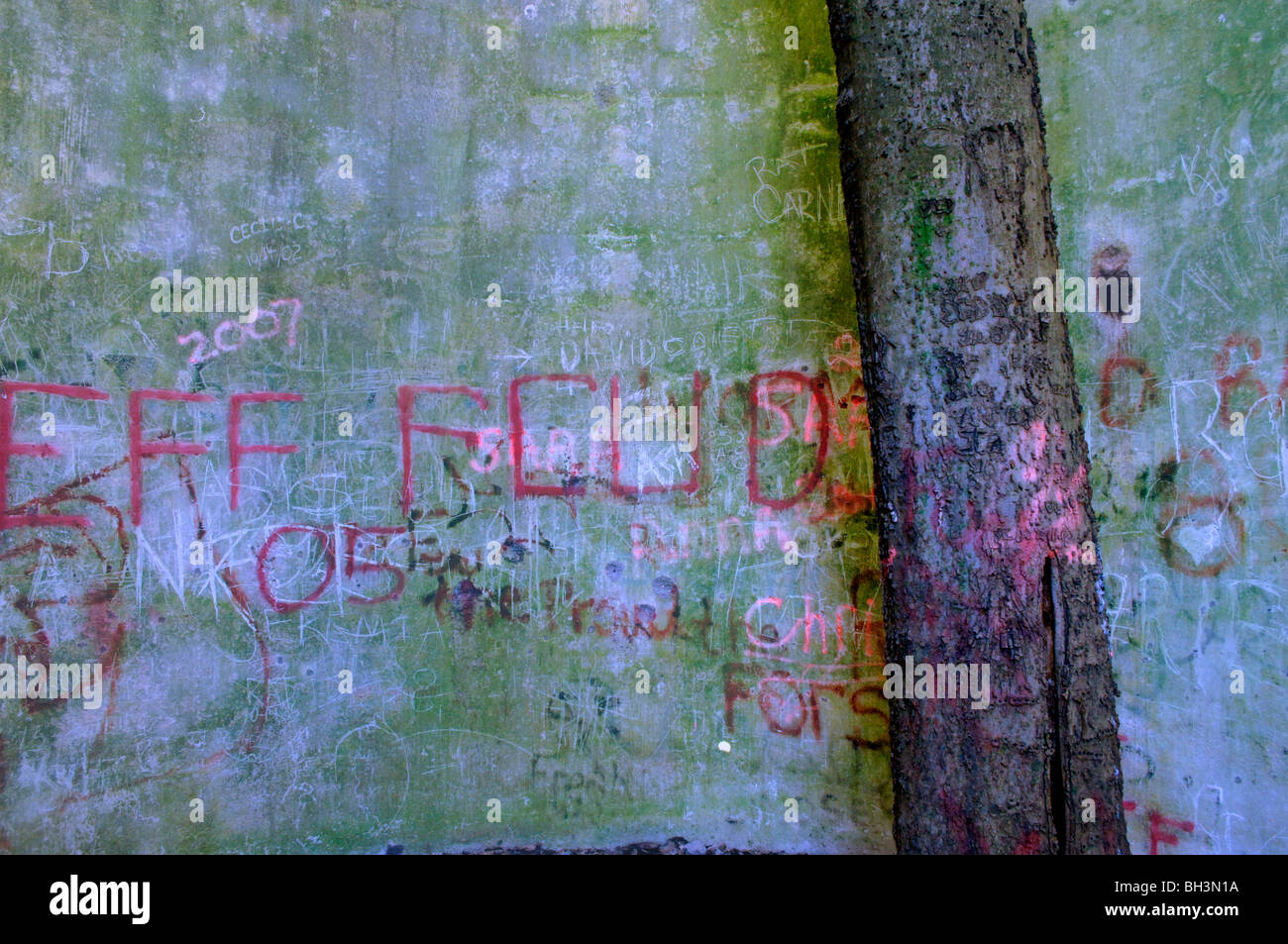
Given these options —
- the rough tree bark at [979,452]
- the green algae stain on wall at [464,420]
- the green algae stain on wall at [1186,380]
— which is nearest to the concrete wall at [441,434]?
the green algae stain on wall at [464,420]

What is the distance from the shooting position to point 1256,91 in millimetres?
3006

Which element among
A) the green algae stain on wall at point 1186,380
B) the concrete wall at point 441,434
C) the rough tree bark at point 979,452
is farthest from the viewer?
the concrete wall at point 441,434

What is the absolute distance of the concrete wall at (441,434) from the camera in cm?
345

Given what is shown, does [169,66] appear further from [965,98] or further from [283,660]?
[965,98]

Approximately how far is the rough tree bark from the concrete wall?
Result: 4.11 ft

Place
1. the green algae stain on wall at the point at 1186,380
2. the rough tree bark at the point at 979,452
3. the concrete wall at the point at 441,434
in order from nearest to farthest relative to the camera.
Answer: the rough tree bark at the point at 979,452
the green algae stain on wall at the point at 1186,380
the concrete wall at the point at 441,434

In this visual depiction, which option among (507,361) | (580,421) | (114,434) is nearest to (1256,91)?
(580,421)

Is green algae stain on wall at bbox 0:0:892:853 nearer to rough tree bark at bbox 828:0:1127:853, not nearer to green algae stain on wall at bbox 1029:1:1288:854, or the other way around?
green algae stain on wall at bbox 1029:1:1288:854

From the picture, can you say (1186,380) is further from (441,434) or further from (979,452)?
(441,434)

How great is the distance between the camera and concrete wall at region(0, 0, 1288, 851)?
345 cm

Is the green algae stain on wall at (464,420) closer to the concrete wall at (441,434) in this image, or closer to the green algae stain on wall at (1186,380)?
the concrete wall at (441,434)

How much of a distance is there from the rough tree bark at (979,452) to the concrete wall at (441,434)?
1.25m

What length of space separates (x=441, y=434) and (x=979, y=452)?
2.49m

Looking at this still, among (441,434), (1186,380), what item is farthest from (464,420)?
(1186,380)
